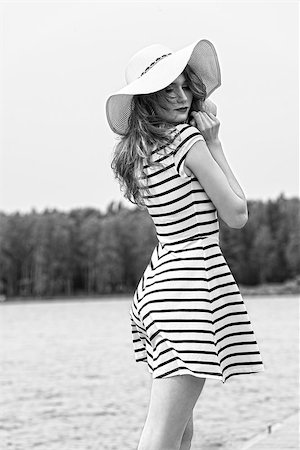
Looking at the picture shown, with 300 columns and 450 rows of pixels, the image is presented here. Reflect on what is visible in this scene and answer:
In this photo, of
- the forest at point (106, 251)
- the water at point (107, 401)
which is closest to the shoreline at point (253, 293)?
the forest at point (106, 251)

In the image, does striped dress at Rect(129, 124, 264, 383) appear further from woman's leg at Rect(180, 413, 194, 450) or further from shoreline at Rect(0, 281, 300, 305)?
shoreline at Rect(0, 281, 300, 305)

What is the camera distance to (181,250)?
2.96 m

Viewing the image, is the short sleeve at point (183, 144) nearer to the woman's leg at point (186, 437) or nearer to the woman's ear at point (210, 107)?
the woman's ear at point (210, 107)

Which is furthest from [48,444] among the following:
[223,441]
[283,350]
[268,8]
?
[283,350]

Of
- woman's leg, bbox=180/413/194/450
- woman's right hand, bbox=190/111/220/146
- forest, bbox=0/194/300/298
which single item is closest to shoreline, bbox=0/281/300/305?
forest, bbox=0/194/300/298

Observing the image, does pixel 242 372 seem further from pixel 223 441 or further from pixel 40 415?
pixel 40 415

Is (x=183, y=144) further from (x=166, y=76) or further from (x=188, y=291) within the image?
(x=188, y=291)

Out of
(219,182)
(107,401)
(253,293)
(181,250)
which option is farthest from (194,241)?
(253,293)

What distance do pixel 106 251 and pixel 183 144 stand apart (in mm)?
82372

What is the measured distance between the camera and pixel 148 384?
16906mm

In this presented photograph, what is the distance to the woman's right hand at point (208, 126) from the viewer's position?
9.84ft

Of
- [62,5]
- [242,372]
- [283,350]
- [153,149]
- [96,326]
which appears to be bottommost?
[96,326]

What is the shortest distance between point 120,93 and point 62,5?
10.4 ft

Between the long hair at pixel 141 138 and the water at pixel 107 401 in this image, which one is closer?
the long hair at pixel 141 138
